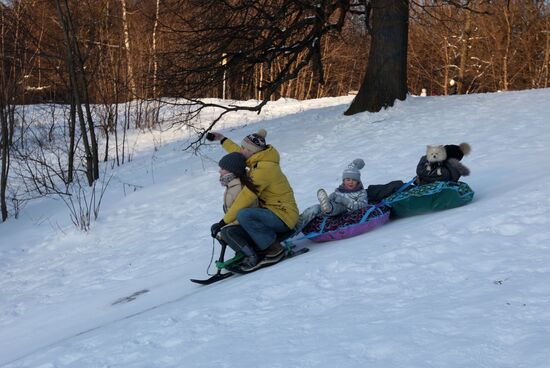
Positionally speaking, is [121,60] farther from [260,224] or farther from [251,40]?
[260,224]

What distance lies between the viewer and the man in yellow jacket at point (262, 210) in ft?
18.3

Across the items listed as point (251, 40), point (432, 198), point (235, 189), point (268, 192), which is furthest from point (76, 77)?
point (432, 198)

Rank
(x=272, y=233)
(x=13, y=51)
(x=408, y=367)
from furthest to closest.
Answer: (x=13, y=51)
(x=272, y=233)
(x=408, y=367)

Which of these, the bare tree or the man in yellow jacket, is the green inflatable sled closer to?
the man in yellow jacket

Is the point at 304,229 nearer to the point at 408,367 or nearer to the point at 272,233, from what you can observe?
the point at 272,233

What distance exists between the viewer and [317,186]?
875 centimetres

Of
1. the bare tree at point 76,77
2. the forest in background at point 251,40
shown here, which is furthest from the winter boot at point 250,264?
the bare tree at point 76,77

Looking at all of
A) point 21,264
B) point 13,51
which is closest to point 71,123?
point 13,51

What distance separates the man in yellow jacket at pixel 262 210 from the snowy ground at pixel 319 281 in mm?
367

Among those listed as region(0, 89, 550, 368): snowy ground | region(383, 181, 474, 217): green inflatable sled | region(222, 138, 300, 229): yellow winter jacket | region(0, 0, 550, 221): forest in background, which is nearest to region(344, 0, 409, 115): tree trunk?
region(0, 0, 550, 221): forest in background

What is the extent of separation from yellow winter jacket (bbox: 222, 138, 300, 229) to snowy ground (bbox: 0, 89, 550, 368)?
1.60 ft

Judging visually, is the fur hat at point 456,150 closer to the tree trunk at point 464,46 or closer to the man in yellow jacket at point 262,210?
the man in yellow jacket at point 262,210

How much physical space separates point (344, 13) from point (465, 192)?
8655 mm

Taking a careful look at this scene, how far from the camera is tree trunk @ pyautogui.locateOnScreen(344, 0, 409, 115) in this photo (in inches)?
503
